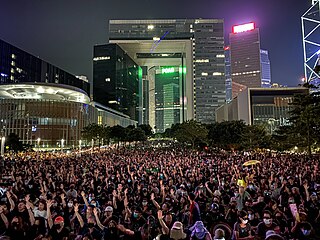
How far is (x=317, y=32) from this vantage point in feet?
270

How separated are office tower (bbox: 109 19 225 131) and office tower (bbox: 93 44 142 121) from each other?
9082 millimetres

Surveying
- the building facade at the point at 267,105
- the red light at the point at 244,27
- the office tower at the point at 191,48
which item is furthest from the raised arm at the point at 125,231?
the red light at the point at 244,27

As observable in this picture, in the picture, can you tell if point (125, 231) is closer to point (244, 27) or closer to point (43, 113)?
point (43, 113)

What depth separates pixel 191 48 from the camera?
135 metres

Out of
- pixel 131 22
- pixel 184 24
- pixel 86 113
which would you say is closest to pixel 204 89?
pixel 184 24

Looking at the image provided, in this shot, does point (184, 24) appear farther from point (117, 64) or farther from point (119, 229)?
point (119, 229)

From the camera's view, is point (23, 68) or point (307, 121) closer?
point (307, 121)

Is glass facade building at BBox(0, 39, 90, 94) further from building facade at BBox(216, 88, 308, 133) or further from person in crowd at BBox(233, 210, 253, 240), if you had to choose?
person in crowd at BBox(233, 210, 253, 240)

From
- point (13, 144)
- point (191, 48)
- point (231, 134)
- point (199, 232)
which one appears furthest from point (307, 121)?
point (191, 48)

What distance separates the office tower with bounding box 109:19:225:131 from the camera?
Answer: 442ft

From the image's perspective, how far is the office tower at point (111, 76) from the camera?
134 m

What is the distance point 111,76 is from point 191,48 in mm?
43625

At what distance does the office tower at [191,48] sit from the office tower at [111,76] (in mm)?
9082

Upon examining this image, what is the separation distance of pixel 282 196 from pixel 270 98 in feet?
241
